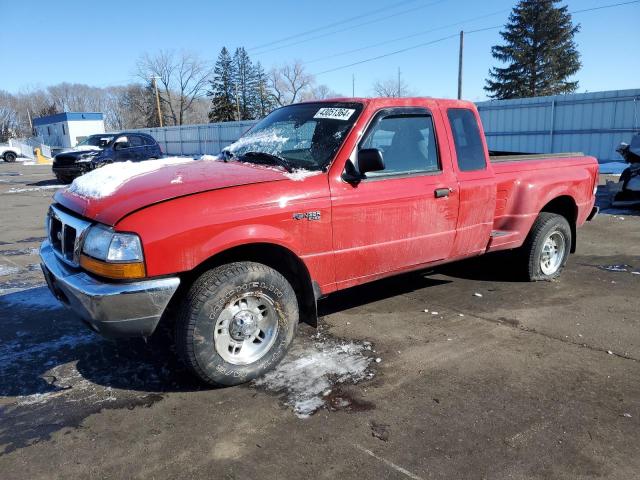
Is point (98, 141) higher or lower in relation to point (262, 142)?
higher

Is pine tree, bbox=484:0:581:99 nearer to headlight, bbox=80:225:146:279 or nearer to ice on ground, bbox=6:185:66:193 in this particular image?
→ ice on ground, bbox=6:185:66:193

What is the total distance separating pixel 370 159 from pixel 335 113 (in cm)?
69

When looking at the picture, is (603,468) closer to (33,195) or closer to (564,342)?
(564,342)

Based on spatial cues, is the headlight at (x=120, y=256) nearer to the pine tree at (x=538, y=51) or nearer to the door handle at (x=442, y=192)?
the door handle at (x=442, y=192)

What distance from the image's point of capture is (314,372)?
142 inches

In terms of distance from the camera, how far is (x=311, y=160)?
388 centimetres

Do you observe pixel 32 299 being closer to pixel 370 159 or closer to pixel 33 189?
pixel 370 159

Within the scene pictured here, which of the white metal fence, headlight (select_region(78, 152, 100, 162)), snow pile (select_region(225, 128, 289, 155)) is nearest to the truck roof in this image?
snow pile (select_region(225, 128, 289, 155))

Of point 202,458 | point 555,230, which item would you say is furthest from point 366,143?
point 555,230

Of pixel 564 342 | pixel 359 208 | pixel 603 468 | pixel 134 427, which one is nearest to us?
pixel 603 468

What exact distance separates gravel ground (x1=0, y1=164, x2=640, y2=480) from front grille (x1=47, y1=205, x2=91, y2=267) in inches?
35.1

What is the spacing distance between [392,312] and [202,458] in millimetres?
2531

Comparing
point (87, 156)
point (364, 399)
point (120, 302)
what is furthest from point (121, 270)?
point (87, 156)

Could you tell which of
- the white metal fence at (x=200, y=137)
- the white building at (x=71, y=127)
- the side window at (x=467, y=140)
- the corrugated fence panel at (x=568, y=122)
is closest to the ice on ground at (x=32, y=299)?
the side window at (x=467, y=140)
